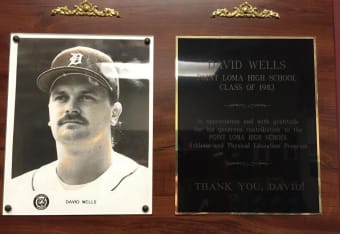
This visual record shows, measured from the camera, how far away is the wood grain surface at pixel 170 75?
3.84 feet

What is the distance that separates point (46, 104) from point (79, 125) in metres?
0.11

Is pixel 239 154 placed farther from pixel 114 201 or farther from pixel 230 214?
pixel 114 201

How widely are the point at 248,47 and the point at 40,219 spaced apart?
0.75m

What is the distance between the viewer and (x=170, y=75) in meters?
1.23

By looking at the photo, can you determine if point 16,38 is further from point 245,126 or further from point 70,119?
point 245,126

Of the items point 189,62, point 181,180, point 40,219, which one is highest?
point 189,62

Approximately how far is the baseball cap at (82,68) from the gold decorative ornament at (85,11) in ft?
0.34

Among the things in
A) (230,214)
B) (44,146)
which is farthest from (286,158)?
(44,146)

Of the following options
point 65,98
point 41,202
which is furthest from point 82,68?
point 41,202

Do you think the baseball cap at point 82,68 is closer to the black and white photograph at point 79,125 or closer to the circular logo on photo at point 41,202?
the black and white photograph at point 79,125

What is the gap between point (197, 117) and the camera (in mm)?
1209

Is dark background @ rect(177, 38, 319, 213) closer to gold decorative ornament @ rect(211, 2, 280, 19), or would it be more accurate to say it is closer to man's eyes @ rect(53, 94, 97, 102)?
gold decorative ornament @ rect(211, 2, 280, 19)

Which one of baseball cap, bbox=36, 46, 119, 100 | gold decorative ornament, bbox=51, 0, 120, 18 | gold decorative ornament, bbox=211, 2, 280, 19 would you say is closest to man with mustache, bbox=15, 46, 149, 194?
baseball cap, bbox=36, 46, 119, 100

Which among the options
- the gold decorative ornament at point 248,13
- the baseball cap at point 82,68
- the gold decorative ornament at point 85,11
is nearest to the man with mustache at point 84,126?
the baseball cap at point 82,68
